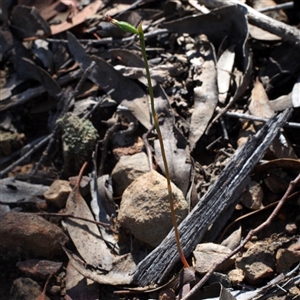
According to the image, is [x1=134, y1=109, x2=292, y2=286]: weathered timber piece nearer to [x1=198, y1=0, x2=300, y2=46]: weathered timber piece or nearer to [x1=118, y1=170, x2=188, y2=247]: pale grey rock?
[x1=118, y1=170, x2=188, y2=247]: pale grey rock

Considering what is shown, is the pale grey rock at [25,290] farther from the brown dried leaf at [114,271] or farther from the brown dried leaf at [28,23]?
the brown dried leaf at [28,23]

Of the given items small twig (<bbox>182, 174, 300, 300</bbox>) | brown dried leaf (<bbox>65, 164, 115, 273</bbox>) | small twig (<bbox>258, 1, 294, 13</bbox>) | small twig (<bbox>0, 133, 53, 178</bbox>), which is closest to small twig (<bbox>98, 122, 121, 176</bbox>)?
brown dried leaf (<bbox>65, 164, 115, 273</bbox>)

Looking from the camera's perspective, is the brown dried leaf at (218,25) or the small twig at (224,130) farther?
the brown dried leaf at (218,25)

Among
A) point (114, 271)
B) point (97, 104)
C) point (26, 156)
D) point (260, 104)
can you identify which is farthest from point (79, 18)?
point (114, 271)

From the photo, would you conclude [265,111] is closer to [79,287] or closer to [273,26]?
[273,26]

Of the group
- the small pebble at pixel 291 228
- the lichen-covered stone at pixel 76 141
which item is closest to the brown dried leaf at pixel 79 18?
the lichen-covered stone at pixel 76 141
